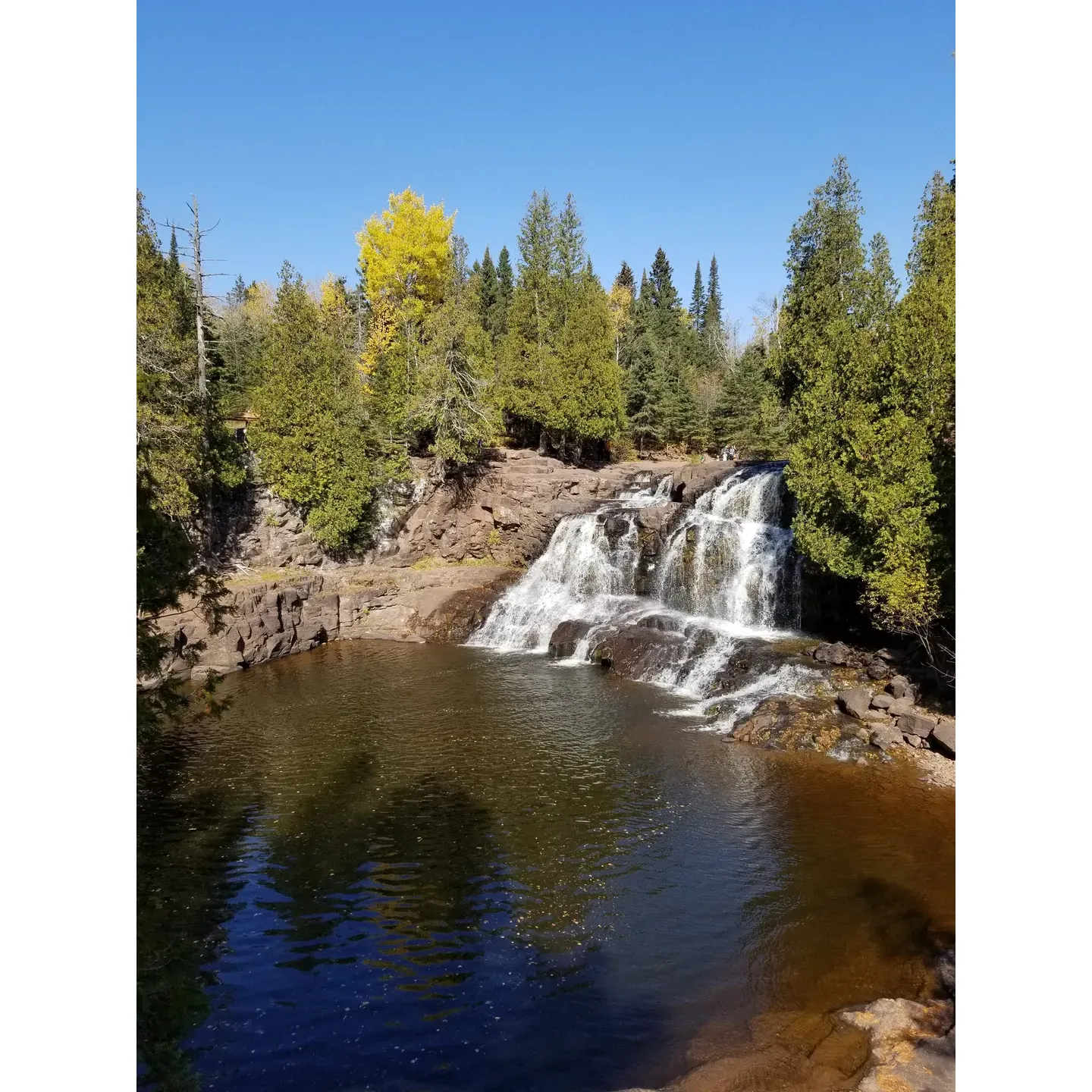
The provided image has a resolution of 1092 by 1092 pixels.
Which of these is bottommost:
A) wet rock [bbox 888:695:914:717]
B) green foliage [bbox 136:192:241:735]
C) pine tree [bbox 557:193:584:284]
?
wet rock [bbox 888:695:914:717]

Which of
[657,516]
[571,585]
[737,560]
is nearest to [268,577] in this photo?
[571,585]

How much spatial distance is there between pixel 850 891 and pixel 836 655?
31.7ft

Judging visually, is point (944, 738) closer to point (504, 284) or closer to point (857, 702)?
point (857, 702)

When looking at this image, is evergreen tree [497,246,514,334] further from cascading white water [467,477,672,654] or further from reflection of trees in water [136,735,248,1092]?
reflection of trees in water [136,735,248,1092]

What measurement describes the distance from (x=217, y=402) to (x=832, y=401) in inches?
964

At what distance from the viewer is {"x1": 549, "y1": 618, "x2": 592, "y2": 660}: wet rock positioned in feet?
85.7

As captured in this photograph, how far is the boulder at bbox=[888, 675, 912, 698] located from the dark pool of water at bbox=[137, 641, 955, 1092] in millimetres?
3102

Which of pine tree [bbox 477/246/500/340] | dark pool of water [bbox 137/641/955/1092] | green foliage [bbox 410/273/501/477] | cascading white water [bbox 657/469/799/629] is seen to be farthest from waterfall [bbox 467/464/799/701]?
pine tree [bbox 477/246/500/340]

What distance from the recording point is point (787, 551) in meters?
25.1

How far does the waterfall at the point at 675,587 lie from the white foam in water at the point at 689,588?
0.12 ft

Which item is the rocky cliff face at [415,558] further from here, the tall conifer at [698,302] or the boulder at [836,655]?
the tall conifer at [698,302]

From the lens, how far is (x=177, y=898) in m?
11.9
